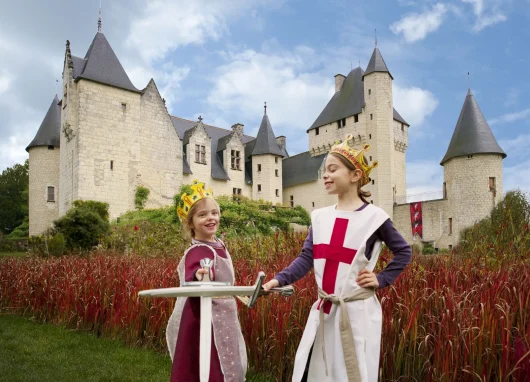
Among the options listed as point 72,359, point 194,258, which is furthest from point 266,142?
point 194,258

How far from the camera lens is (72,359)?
4.49 m

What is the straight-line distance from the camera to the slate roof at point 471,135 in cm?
2759

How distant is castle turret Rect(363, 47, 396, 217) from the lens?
3100 centimetres

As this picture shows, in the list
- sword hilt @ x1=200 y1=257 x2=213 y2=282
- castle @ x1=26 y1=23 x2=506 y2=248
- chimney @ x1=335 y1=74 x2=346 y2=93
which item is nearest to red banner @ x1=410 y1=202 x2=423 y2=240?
castle @ x1=26 y1=23 x2=506 y2=248

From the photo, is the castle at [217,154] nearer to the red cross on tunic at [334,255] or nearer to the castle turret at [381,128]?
the castle turret at [381,128]

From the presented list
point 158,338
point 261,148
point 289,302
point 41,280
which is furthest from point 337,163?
point 261,148

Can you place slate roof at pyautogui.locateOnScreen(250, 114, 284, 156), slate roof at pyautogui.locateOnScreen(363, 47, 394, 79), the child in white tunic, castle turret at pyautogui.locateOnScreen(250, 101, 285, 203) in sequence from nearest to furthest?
the child in white tunic
slate roof at pyautogui.locateOnScreen(363, 47, 394, 79)
castle turret at pyautogui.locateOnScreen(250, 101, 285, 203)
slate roof at pyautogui.locateOnScreen(250, 114, 284, 156)

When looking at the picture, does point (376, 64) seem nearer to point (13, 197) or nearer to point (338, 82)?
point (338, 82)

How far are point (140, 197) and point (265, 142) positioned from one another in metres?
12.1

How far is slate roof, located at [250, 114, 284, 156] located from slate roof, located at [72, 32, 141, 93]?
10.9 m

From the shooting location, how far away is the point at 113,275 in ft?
19.2

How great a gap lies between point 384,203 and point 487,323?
2858 centimetres

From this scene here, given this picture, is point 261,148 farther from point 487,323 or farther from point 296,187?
point 487,323

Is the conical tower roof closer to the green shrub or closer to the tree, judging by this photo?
the green shrub
